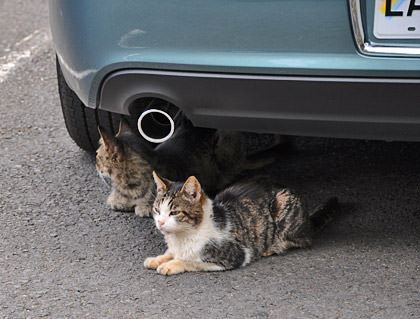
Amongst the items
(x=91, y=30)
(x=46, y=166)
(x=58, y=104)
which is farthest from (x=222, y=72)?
(x=58, y=104)

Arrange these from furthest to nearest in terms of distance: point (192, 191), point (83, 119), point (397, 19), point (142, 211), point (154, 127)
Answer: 1. point (83, 119)
2. point (142, 211)
3. point (154, 127)
4. point (192, 191)
5. point (397, 19)

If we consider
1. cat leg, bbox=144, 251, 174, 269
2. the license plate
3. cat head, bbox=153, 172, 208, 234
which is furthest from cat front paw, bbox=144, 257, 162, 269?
the license plate

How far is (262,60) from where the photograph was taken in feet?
8.09

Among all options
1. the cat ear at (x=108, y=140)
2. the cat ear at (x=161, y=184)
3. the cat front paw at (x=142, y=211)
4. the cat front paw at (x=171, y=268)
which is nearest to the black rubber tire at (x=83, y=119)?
the cat ear at (x=108, y=140)

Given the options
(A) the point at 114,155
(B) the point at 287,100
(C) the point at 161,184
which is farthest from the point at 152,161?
(B) the point at 287,100

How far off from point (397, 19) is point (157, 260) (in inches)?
54.6

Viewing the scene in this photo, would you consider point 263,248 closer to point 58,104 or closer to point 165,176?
point 165,176

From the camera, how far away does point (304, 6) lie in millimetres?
2352

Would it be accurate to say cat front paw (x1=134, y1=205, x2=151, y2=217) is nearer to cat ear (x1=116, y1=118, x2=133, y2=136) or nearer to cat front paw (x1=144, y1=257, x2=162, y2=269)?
cat ear (x1=116, y1=118, x2=133, y2=136)

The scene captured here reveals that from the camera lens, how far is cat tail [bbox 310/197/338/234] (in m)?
3.12

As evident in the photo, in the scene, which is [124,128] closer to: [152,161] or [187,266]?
[152,161]

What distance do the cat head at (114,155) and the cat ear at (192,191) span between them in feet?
2.13

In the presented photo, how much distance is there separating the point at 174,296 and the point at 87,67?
3.25ft

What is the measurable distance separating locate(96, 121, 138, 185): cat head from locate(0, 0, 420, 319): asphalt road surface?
0.21 m
